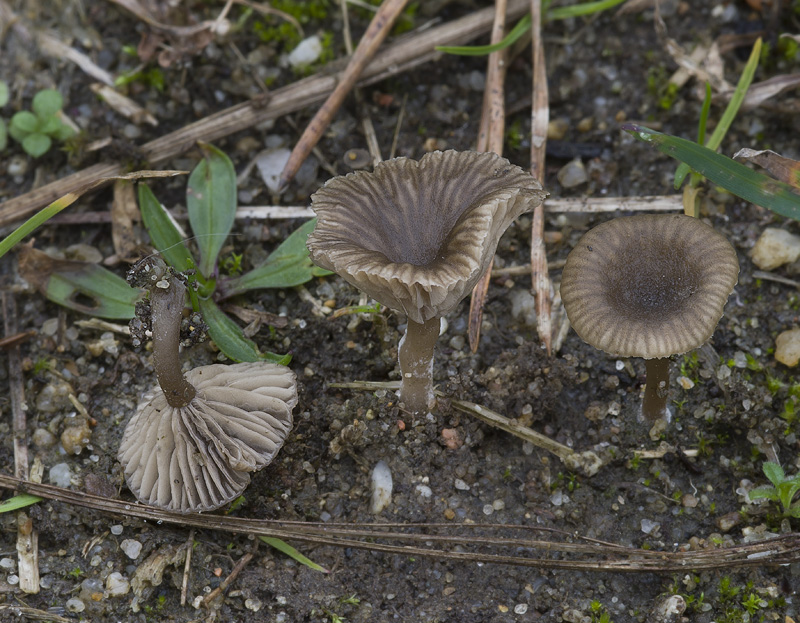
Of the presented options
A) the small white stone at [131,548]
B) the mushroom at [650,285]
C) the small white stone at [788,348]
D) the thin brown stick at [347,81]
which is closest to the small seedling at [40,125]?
the thin brown stick at [347,81]

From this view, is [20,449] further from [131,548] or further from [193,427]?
[193,427]

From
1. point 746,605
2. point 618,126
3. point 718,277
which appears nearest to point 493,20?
point 618,126

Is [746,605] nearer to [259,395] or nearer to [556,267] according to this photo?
[556,267]

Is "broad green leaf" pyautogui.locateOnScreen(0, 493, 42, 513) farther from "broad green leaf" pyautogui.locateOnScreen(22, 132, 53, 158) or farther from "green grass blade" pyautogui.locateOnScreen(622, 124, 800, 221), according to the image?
"green grass blade" pyautogui.locateOnScreen(622, 124, 800, 221)

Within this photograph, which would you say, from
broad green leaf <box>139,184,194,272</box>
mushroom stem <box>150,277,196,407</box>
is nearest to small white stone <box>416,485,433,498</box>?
mushroom stem <box>150,277,196,407</box>

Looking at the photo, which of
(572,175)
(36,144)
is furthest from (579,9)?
(36,144)

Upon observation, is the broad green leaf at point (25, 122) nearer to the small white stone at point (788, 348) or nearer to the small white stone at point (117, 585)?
the small white stone at point (117, 585)
